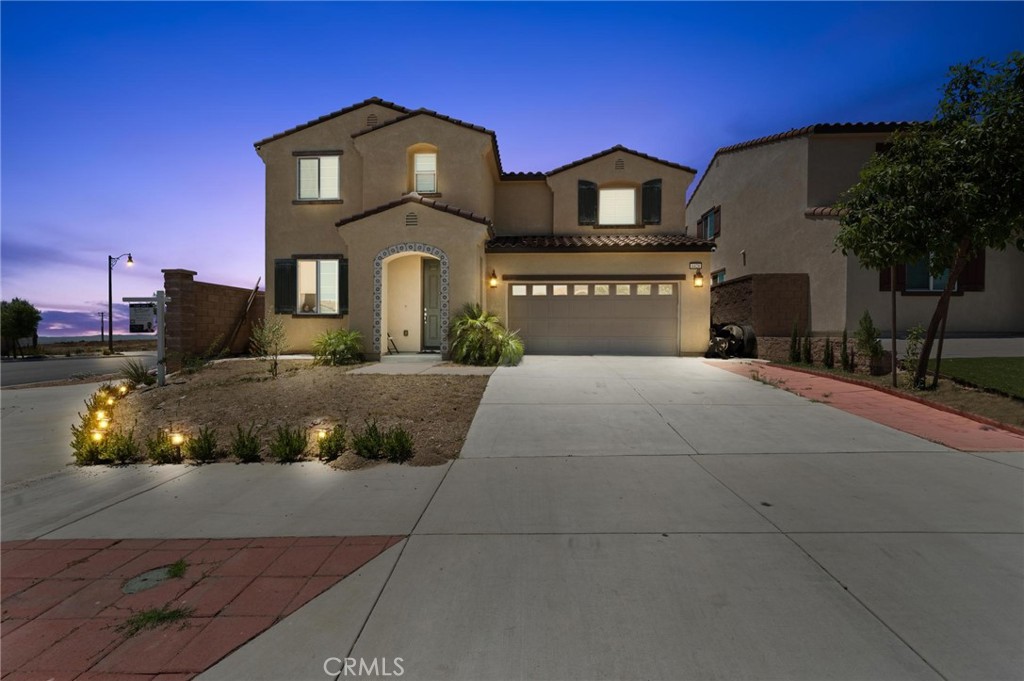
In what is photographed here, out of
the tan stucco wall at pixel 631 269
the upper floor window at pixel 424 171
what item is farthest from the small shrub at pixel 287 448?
the upper floor window at pixel 424 171

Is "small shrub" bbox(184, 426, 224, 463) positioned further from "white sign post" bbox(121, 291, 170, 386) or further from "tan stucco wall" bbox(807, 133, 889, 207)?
"tan stucco wall" bbox(807, 133, 889, 207)

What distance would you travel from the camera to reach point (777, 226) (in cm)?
1603

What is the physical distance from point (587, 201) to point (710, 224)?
8.92 metres

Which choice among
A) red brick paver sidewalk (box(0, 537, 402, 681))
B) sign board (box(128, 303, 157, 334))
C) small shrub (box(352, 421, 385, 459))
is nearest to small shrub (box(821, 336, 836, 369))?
small shrub (box(352, 421, 385, 459))

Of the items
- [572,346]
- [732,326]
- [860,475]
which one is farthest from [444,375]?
[732,326]

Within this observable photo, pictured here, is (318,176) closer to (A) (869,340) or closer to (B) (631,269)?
(B) (631,269)

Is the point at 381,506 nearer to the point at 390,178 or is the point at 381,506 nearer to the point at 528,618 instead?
the point at 528,618

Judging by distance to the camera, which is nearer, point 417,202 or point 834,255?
point 417,202

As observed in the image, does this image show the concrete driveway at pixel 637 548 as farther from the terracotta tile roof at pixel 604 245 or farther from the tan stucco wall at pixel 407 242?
the terracotta tile roof at pixel 604 245

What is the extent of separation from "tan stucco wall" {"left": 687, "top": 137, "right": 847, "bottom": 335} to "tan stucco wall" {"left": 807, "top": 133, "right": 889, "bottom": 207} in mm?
248

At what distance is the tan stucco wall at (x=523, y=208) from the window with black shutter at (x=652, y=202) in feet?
11.0

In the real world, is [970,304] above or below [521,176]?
below

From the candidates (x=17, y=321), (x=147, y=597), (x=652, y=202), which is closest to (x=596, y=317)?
(x=652, y=202)

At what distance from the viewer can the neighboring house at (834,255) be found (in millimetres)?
13758
